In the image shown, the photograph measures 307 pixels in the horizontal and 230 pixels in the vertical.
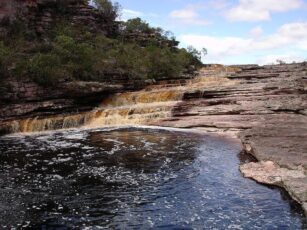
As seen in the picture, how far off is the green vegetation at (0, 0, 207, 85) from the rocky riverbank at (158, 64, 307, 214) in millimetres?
8201

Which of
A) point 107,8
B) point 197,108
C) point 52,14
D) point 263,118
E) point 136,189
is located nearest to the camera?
point 136,189

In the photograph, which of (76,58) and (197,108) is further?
(76,58)

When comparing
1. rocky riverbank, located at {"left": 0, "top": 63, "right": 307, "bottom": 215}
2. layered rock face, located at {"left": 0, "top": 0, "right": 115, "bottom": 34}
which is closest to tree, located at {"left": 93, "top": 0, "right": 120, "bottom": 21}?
layered rock face, located at {"left": 0, "top": 0, "right": 115, "bottom": 34}

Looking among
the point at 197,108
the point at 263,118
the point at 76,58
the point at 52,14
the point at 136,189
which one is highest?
the point at 52,14

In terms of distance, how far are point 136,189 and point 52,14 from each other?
36997 millimetres

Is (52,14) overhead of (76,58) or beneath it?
overhead

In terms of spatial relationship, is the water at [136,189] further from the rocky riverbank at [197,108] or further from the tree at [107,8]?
the tree at [107,8]

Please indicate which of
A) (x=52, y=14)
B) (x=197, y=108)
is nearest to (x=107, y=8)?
(x=52, y=14)

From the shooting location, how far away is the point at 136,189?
16.4m

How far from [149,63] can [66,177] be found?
27.5m

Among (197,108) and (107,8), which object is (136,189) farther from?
(107,8)

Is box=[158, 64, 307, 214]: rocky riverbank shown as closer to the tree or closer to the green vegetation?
the green vegetation

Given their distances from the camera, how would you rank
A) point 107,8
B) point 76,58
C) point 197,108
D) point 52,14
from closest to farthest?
point 197,108
point 76,58
point 52,14
point 107,8

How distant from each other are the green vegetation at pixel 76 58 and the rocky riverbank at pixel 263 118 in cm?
820
